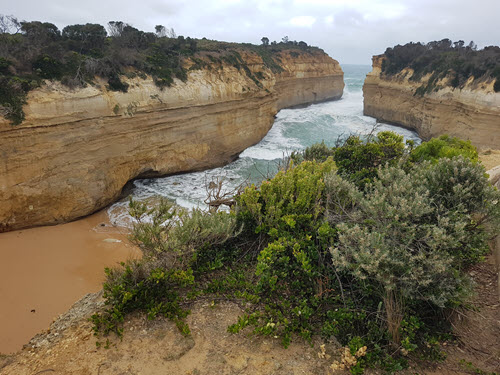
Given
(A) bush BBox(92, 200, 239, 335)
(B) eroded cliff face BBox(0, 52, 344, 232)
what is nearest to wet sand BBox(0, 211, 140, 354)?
(B) eroded cliff face BBox(0, 52, 344, 232)

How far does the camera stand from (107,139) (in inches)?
512

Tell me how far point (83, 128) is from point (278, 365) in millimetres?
12121

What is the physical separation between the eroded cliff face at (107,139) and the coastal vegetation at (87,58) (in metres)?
0.48

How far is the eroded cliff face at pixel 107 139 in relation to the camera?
10945mm

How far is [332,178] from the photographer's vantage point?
5.73 m

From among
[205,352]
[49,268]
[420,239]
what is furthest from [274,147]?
[205,352]

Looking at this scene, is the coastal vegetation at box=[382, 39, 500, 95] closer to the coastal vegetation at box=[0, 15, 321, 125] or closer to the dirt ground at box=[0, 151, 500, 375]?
the coastal vegetation at box=[0, 15, 321, 125]

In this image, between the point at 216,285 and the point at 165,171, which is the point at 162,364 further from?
the point at 165,171

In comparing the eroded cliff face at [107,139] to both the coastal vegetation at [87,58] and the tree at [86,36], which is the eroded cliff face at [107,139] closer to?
the coastal vegetation at [87,58]

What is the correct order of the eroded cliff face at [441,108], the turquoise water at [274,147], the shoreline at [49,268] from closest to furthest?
the shoreline at [49,268] < the turquoise water at [274,147] < the eroded cliff face at [441,108]

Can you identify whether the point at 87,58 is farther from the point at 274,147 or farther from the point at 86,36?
the point at 274,147

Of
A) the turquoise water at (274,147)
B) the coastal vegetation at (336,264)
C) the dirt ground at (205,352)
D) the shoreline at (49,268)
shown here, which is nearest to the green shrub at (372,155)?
the turquoise water at (274,147)

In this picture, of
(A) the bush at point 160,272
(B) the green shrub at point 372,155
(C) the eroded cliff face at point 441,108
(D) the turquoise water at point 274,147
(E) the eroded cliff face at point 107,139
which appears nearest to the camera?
(A) the bush at point 160,272

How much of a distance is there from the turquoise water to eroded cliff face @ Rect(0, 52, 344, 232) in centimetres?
73
